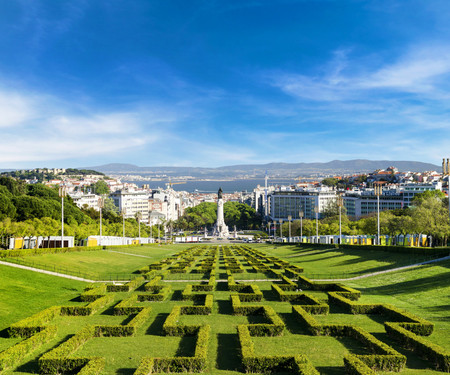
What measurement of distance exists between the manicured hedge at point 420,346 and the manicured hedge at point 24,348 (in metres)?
15.5

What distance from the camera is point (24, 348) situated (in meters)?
16.3

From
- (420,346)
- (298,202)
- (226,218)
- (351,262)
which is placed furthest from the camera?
(298,202)

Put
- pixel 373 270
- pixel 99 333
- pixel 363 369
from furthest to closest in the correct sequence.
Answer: pixel 373 270 → pixel 99 333 → pixel 363 369

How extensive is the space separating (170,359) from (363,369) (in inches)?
266

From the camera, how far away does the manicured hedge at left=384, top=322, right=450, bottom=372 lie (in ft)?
48.5

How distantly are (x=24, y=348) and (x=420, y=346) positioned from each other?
620 inches

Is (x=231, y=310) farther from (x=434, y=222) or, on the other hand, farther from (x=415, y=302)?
(x=434, y=222)

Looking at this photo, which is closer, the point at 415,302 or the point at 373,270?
the point at 415,302

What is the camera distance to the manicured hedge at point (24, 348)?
1511 centimetres

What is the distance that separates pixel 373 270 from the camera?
1485 inches

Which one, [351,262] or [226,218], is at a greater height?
[351,262]

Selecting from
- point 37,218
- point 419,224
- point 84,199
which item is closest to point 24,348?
point 37,218

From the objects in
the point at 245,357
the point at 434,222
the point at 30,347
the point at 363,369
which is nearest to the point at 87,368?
the point at 30,347

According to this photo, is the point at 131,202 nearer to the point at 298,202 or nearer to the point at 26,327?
the point at 298,202
